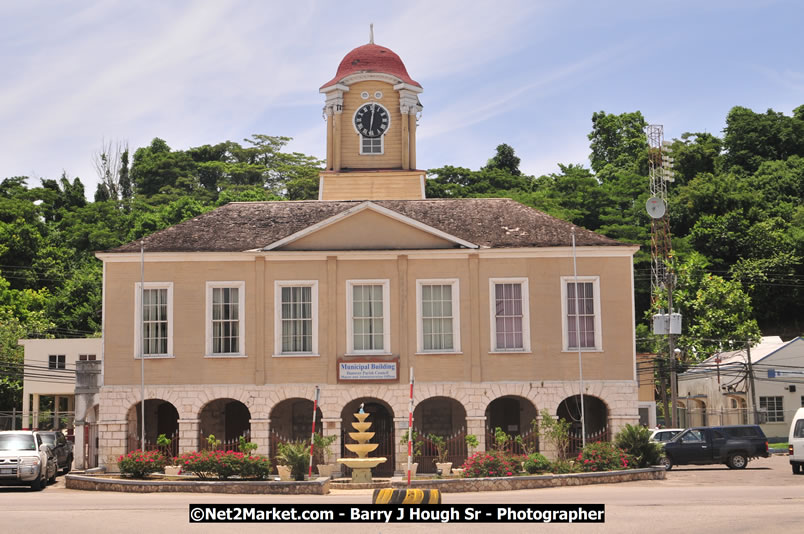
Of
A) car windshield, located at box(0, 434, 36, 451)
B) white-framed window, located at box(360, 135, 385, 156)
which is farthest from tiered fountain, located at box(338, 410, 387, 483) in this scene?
white-framed window, located at box(360, 135, 385, 156)

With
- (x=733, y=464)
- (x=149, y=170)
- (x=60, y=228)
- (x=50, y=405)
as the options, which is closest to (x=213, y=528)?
(x=733, y=464)

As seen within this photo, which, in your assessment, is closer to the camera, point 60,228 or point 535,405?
point 535,405

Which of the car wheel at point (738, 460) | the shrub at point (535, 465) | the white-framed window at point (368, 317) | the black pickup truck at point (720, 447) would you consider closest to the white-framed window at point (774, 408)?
the black pickup truck at point (720, 447)

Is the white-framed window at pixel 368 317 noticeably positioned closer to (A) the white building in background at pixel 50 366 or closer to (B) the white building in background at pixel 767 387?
(B) the white building in background at pixel 767 387

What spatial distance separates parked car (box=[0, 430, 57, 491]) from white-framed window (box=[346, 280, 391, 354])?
10.3 m

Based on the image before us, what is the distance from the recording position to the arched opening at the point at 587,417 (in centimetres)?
3459

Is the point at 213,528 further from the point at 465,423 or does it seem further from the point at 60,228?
the point at 60,228

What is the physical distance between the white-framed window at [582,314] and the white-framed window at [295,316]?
8.34 m

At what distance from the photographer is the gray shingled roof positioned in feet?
114

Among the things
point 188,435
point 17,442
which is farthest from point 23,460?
point 188,435

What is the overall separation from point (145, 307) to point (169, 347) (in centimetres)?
161

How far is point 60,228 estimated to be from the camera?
7769 cm

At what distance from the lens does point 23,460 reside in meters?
27.6

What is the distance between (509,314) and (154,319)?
11.9 metres
